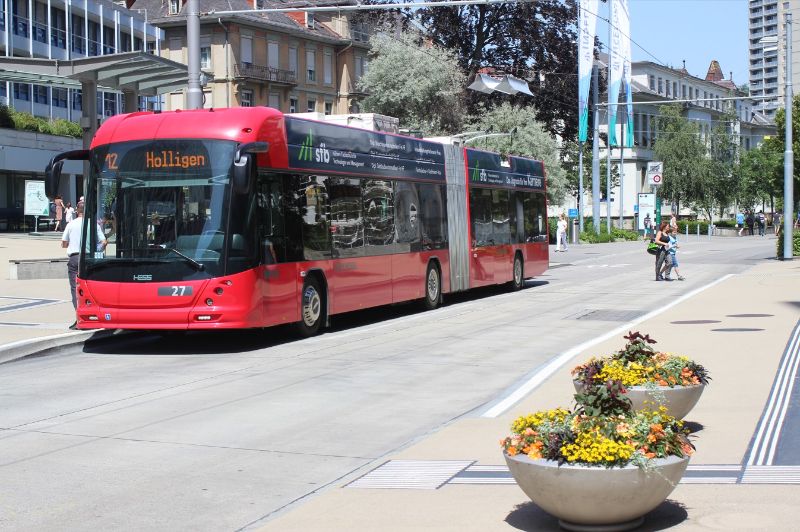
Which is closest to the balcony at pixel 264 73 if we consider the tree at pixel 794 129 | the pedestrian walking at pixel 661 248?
the tree at pixel 794 129

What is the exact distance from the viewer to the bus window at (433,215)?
23250mm

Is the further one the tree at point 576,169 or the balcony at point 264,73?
the tree at point 576,169

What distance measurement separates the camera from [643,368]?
8734mm

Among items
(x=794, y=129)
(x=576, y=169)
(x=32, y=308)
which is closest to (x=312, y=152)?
(x=32, y=308)

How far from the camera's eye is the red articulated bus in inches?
619

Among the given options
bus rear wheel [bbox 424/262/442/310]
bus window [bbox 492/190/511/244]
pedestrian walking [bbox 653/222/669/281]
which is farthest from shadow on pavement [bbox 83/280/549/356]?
pedestrian walking [bbox 653/222/669/281]

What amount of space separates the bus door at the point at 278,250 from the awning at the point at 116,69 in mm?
10026

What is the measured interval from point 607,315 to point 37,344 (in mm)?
10741

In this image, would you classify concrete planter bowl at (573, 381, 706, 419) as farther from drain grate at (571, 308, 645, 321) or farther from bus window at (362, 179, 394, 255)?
drain grate at (571, 308, 645, 321)

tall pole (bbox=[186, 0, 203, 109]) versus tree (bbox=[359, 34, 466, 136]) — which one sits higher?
tree (bbox=[359, 34, 466, 136])

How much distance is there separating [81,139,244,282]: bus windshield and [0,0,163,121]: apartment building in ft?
135

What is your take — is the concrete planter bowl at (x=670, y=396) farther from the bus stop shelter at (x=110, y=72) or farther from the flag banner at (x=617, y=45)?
the flag banner at (x=617, y=45)

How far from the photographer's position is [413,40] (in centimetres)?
5966

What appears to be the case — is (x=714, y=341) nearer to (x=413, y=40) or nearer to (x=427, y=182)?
(x=427, y=182)
